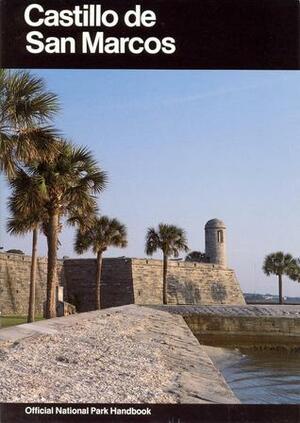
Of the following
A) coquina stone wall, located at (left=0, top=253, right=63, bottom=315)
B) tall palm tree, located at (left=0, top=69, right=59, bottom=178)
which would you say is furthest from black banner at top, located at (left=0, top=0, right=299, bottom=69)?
coquina stone wall, located at (left=0, top=253, right=63, bottom=315)

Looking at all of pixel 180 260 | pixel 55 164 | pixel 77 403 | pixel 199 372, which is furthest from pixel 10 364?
pixel 180 260

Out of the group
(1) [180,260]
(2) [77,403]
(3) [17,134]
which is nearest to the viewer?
(2) [77,403]

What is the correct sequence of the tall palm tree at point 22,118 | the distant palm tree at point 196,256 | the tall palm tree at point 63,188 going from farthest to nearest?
the distant palm tree at point 196,256 < the tall palm tree at point 63,188 < the tall palm tree at point 22,118

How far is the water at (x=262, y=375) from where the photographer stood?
23.1ft

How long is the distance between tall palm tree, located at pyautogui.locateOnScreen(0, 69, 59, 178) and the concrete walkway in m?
1.85

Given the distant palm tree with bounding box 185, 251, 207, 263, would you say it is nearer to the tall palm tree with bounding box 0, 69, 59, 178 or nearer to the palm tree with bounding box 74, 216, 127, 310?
Answer: the palm tree with bounding box 74, 216, 127, 310

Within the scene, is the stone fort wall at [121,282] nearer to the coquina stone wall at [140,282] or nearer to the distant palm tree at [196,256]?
the coquina stone wall at [140,282]

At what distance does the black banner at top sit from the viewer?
12.3 feet

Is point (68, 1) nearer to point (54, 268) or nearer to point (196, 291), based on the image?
point (54, 268)

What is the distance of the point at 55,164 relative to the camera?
38.6 ft

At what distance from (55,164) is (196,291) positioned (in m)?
22.5

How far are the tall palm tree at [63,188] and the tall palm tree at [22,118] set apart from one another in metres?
4.09

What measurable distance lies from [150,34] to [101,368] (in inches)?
108

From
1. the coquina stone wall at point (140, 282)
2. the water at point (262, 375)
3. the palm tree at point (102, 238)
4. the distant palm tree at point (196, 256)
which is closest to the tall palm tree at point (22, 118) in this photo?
the water at point (262, 375)
